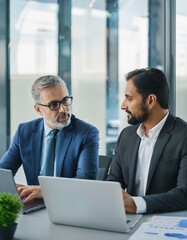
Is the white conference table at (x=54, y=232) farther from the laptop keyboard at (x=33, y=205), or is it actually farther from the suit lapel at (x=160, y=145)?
the suit lapel at (x=160, y=145)

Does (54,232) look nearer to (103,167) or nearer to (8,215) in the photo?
(8,215)

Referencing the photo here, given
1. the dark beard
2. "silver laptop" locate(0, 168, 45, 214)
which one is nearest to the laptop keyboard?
"silver laptop" locate(0, 168, 45, 214)

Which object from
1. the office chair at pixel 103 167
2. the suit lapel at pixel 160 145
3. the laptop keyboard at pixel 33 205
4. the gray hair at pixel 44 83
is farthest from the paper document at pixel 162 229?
the gray hair at pixel 44 83

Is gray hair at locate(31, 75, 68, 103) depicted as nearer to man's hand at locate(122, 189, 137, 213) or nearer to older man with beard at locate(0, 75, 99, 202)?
older man with beard at locate(0, 75, 99, 202)

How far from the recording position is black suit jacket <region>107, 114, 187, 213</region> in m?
2.22

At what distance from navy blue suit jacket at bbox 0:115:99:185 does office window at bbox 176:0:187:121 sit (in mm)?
1780

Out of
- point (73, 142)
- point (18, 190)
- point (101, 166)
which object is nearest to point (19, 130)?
point (73, 142)

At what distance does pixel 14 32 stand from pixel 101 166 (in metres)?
2.33

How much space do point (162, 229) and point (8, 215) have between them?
2.07 feet

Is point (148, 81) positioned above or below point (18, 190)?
above

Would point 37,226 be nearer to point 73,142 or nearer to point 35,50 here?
point 73,142

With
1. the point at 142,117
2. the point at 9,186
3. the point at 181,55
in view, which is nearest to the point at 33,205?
the point at 9,186

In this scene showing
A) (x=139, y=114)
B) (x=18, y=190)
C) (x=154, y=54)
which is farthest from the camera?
(x=154, y=54)

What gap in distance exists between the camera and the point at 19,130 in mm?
3066
